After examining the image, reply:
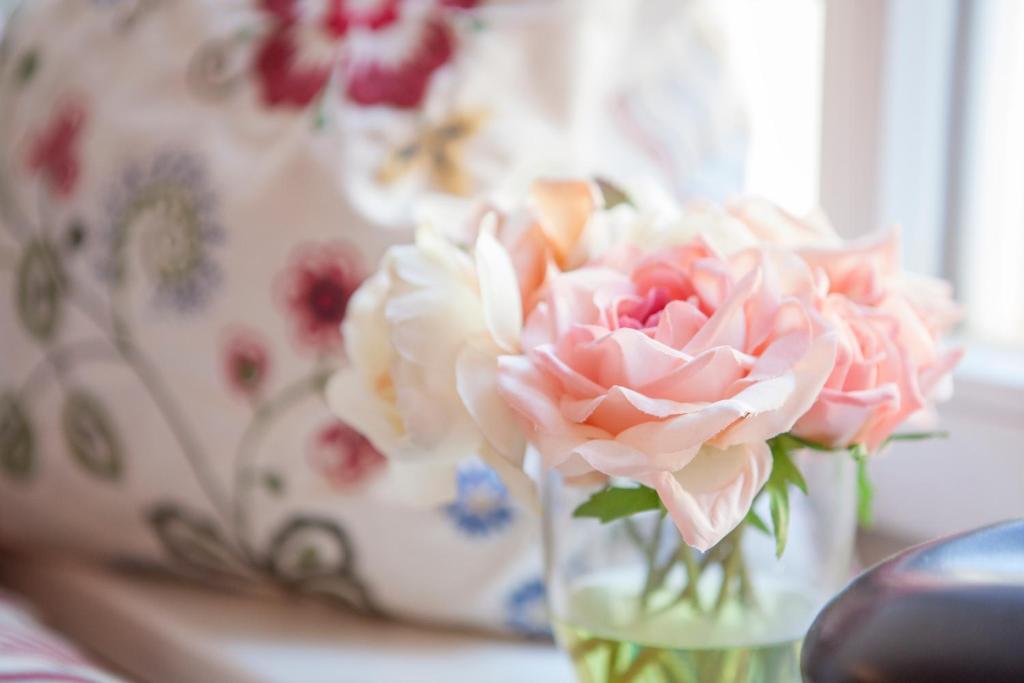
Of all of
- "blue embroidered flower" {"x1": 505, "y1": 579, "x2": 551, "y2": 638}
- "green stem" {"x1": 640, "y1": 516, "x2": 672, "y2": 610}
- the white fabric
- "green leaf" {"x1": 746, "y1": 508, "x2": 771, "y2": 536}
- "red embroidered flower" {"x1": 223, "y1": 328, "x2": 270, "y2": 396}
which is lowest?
the white fabric

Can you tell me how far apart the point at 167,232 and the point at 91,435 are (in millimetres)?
121

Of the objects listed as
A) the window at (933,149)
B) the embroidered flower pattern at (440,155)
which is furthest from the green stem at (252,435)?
the window at (933,149)

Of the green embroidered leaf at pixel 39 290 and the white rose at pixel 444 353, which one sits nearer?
the white rose at pixel 444 353

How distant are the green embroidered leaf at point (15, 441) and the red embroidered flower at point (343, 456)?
194mm

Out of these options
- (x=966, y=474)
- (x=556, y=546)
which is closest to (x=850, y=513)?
(x=556, y=546)

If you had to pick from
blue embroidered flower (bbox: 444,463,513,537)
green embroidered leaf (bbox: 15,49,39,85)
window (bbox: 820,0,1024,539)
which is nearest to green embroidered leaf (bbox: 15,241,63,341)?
green embroidered leaf (bbox: 15,49,39,85)

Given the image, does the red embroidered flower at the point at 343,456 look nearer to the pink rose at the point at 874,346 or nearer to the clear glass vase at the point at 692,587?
the clear glass vase at the point at 692,587

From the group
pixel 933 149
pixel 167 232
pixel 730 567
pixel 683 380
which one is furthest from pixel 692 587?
pixel 933 149

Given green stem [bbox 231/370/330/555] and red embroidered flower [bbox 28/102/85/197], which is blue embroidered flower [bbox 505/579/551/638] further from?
red embroidered flower [bbox 28/102/85/197]

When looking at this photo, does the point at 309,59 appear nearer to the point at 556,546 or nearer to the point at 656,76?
the point at 656,76

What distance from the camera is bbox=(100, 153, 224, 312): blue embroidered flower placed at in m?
0.56

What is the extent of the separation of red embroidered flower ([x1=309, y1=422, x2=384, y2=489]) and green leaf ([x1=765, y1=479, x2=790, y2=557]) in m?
0.24

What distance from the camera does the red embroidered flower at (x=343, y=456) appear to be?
21.0 inches

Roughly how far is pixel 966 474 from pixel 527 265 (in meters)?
Answer: 0.38
